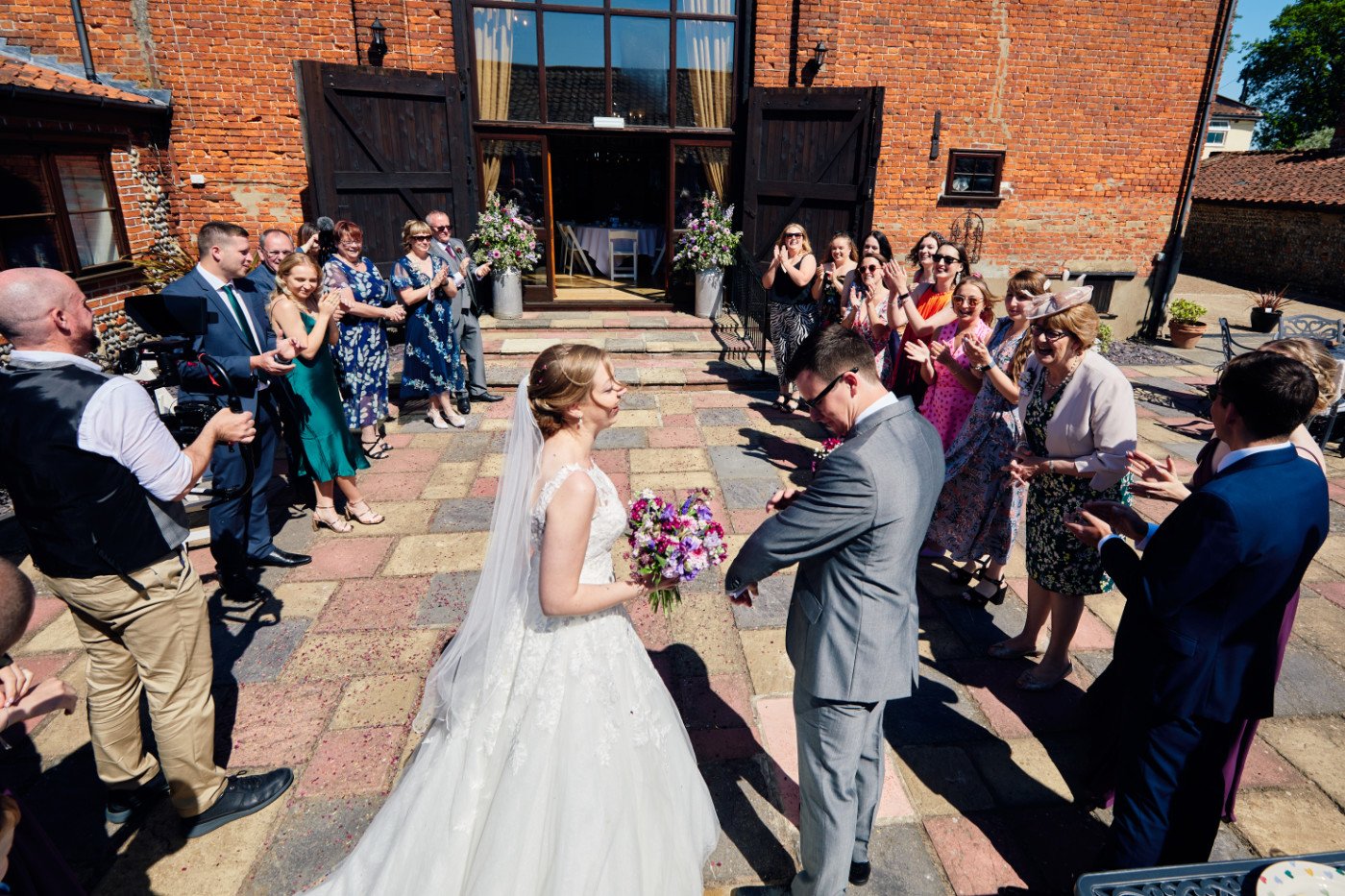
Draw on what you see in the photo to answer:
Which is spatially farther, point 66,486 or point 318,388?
point 318,388

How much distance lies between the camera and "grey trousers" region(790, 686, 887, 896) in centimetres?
228

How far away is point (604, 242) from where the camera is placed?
12828 millimetres

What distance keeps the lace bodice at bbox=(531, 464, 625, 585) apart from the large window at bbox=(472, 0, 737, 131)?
9.02 meters

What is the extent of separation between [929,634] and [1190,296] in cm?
1759

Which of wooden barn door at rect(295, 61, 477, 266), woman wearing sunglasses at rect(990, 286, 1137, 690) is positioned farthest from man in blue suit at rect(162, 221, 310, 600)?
wooden barn door at rect(295, 61, 477, 266)

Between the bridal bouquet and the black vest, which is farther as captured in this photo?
the bridal bouquet

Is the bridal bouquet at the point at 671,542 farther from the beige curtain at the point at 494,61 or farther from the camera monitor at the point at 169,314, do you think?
the beige curtain at the point at 494,61

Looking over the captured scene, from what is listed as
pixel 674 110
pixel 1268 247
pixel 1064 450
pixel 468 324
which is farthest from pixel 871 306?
pixel 1268 247

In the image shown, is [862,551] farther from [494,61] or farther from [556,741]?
[494,61]

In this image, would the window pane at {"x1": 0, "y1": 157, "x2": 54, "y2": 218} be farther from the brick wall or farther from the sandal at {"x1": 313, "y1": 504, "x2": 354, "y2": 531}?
the brick wall

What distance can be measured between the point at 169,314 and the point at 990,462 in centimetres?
451

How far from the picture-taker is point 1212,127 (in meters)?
42.2

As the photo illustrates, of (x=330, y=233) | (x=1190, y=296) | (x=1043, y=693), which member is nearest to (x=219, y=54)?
(x=330, y=233)

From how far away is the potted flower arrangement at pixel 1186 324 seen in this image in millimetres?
11180
